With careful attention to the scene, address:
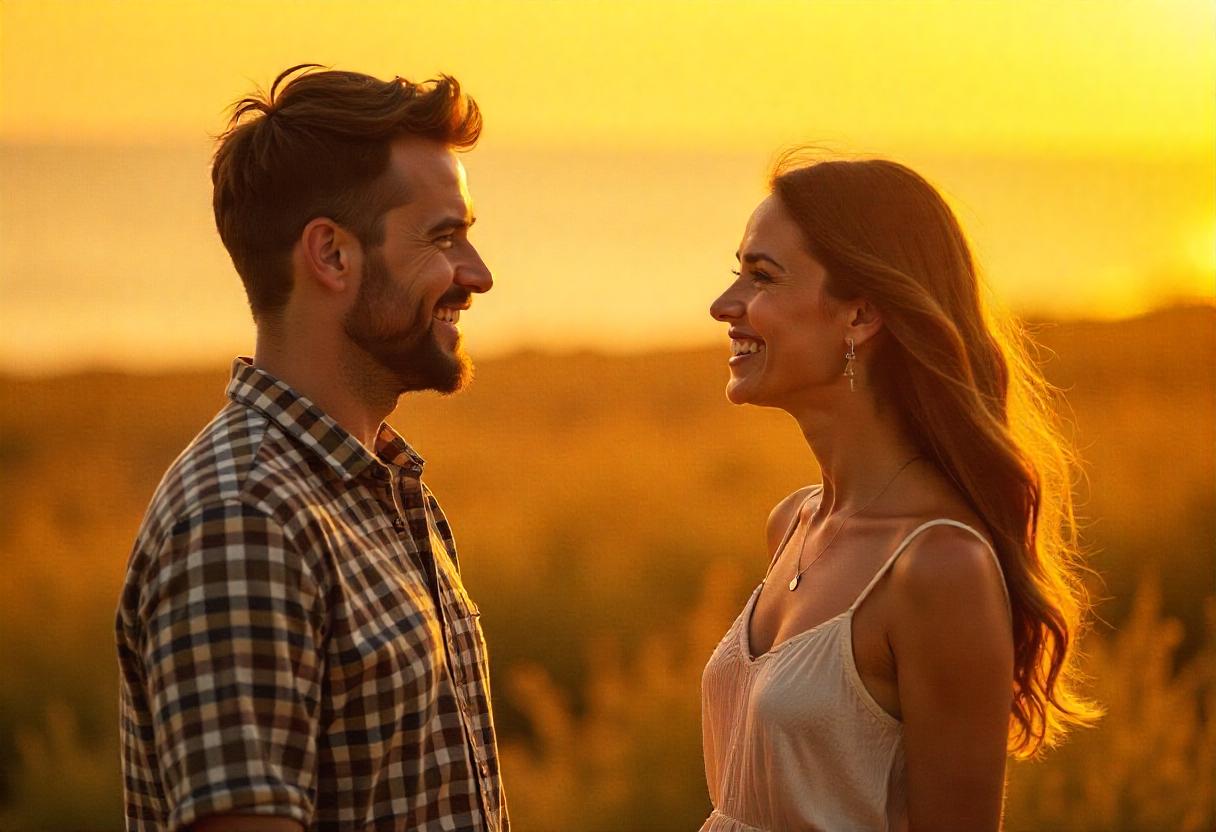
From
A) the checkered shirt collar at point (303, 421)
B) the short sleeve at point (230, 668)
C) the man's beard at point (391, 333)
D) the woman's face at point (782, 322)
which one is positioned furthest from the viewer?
the woman's face at point (782, 322)

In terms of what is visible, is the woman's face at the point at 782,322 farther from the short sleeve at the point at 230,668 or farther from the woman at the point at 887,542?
the short sleeve at the point at 230,668

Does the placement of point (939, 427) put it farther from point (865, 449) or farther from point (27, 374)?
point (27, 374)

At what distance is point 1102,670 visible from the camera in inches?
231

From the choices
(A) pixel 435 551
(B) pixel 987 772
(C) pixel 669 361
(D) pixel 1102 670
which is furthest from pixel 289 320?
(C) pixel 669 361

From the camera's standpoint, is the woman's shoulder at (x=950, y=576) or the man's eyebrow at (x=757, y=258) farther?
the man's eyebrow at (x=757, y=258)

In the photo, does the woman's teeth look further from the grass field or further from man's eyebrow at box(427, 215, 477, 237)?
the grass field

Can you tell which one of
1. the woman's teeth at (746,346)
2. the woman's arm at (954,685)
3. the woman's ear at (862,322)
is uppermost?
the woman's ear at (862,322)

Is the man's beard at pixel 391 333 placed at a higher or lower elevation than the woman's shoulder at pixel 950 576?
higher

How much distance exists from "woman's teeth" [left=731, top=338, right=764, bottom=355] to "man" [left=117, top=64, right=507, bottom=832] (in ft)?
2.03

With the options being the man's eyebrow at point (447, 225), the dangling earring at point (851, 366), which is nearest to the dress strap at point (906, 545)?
the dangling earring at point (851, 366)

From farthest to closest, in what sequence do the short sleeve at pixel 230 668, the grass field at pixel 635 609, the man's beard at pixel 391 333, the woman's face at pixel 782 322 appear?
the grass field at pixel 635 609
the woman's face at pixel 782 322
the man's beard at pixel 391 333
the short sleeve at pixel 230 668

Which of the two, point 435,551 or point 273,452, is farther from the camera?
point 435,551

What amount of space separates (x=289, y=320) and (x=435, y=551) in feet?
1.61

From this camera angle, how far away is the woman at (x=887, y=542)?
2.74 m
